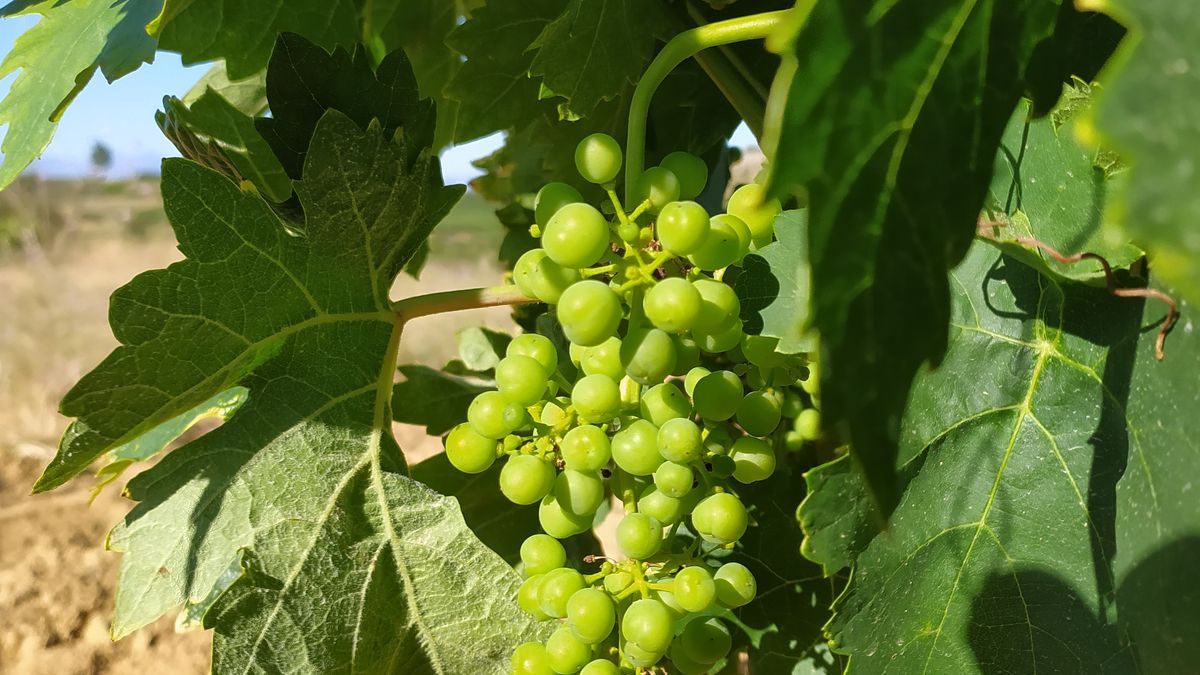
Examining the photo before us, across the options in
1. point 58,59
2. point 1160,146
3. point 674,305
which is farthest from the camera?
point 58,59

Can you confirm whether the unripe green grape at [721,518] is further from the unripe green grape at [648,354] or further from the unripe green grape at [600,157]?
the unripe green grape at [600,157]

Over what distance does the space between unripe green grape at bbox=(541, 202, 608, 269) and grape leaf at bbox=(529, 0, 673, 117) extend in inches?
6.3

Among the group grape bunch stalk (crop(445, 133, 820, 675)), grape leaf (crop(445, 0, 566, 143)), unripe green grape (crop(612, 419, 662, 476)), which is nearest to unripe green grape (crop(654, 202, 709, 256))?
grape bunch stalk (crop(445, 133, 820, 675))

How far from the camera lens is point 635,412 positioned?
0.58 meters

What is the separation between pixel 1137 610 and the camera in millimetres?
463

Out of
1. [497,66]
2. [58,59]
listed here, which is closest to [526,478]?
[497,66]

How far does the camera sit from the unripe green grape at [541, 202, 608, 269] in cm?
49

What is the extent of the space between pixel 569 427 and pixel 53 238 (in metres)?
7.35

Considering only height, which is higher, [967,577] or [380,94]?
[380,94]

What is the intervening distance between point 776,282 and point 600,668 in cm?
26

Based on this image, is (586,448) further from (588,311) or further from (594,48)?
(594,48)

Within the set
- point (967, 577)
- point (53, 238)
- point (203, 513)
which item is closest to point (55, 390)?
point (53, 238)

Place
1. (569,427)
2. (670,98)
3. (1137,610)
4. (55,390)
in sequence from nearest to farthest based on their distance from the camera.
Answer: (1137,610), (569,427), (670,98), (55,390)

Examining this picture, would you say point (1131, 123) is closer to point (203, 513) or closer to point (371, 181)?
point (371, 181)
